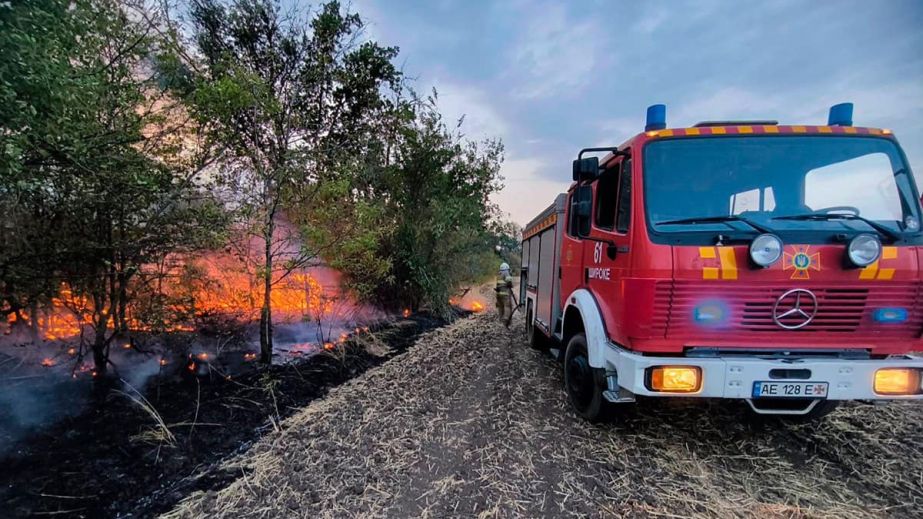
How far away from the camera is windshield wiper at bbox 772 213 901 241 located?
8.29 feet

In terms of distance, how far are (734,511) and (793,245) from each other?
181 cm

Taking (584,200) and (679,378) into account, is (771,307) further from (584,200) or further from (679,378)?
(584,200)

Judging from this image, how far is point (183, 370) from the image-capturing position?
500 cm

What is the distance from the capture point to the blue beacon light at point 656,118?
3.17m

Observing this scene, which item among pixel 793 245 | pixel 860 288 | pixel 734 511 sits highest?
pixel 793 245

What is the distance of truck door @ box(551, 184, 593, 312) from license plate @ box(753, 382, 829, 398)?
1.68 metres

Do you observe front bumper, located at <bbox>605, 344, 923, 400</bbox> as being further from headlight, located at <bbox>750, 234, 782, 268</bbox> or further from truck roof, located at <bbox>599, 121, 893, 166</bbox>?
truck roof, located at <bbox>599, 121, 893, 166</bbox>

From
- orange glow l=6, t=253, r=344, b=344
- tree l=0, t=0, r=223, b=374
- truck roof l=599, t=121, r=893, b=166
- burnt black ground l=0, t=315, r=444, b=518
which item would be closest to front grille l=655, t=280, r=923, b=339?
truck roof l=599, t=121, r=893, b=166

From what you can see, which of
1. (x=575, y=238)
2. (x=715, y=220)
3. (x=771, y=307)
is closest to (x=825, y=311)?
(x=771, y=307)

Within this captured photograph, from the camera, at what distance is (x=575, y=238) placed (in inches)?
164

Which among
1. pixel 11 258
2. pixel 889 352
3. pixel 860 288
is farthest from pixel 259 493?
pixel 889 352

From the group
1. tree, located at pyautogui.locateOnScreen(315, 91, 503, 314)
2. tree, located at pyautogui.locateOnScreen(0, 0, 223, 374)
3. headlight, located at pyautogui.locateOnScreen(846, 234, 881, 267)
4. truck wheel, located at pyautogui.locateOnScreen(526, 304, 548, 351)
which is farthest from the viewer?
tree, located at pyautogui.locateOnScreen(315, 91, 503, 314)

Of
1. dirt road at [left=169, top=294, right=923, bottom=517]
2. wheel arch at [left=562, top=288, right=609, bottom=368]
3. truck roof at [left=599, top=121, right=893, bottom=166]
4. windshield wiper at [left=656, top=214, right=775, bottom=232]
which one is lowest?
dirt road at [left=169, top=294, right=923, bottom=517]

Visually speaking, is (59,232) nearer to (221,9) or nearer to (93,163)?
(93,163)
